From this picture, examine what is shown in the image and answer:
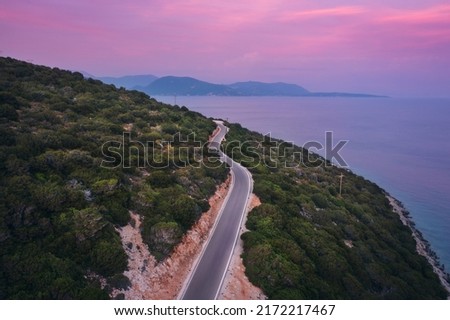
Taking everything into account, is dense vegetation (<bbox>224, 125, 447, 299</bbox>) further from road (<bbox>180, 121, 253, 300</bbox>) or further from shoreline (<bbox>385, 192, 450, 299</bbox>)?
shoreline (<bbox>385, 192, 450, 299</bbox>)

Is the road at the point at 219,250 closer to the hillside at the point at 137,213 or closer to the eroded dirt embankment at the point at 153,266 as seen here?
the eroded dirt embankment at the point at 153,266

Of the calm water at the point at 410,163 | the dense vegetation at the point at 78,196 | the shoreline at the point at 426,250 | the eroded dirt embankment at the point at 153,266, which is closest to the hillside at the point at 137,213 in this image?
the dense vegetation at the point at 78,196

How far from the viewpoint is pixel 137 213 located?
1839 centimetres

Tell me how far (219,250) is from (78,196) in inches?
324

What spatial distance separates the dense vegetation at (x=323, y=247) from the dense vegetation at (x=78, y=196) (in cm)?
469

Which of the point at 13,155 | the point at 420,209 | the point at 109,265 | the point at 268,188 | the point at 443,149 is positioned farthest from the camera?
the point at 443,149

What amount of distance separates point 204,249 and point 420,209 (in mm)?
44871

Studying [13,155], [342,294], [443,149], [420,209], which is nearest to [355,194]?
[420,209]

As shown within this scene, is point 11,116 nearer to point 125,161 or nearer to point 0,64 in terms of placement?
point 125,161

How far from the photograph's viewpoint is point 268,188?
90.7 ft

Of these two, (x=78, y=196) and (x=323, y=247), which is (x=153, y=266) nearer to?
(x=78, y=196)

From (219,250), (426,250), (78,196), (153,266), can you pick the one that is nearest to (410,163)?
(426,250)

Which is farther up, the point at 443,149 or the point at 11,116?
the point at 11,116

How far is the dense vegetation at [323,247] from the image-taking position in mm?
16984
